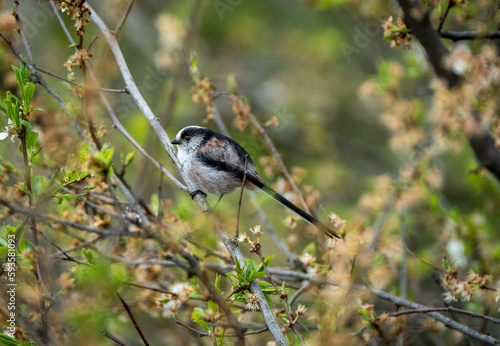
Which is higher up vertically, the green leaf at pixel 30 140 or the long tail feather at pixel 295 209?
the green leaf at pixel 30 140

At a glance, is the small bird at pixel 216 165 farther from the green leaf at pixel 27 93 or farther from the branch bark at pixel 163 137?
the green leaf at pixel 27 93

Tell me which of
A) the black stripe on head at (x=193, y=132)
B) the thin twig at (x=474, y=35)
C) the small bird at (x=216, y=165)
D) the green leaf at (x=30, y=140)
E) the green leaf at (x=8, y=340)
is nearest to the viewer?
the green leaf at (x=8, y=340)

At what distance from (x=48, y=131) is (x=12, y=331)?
1763 mm

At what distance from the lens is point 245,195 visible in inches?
225

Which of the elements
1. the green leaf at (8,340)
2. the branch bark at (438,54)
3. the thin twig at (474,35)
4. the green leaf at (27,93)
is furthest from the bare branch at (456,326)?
the green leaf at (27,93)

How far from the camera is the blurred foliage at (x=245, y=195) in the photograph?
88.2 inches

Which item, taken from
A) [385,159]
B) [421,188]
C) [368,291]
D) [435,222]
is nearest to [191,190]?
[368,291]

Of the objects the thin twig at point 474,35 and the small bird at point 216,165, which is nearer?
the thin twig at point 474,35

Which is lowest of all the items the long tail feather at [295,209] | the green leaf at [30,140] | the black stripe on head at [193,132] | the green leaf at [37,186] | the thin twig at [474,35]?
the long tail feather at [295,209]

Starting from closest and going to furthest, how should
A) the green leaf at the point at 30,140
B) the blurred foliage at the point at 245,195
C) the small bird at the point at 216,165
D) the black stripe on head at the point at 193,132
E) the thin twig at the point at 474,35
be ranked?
the blurred foliage at the point at 245,195, the green leaf at the point at 30,140, the thin twig at the point at 474,35, the small bird at the point at 216,165, the black stripe on head at the point at 193,132

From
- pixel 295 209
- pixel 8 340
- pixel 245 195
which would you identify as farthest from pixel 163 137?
pixel 245 195

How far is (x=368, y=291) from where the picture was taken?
2553 mm

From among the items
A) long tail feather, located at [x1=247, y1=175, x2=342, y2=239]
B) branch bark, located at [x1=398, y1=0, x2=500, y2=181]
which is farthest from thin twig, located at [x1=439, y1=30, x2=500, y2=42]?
long tail feather, located at [x1=247, y1=175, x2=342, y2=239]

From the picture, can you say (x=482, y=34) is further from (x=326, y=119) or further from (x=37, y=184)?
(x=326, y=119)
